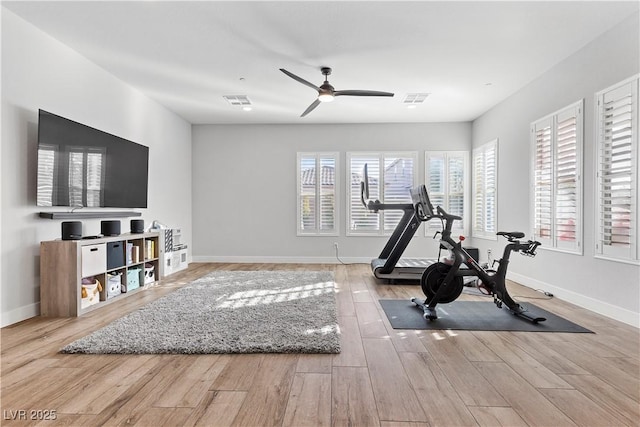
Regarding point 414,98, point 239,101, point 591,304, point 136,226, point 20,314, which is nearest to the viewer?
point 20,314

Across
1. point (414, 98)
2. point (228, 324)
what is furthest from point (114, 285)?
point (414, 98)

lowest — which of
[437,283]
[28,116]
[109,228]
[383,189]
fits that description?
[437,283]

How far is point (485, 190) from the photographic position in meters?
5.64

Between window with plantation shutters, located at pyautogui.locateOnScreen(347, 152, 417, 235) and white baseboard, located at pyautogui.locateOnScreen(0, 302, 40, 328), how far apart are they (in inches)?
183

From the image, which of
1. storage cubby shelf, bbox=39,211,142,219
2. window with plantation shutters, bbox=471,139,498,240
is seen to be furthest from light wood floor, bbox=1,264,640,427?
window with plantation shutters, bbox=471,139,498,240

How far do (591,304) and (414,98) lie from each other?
3.44 m

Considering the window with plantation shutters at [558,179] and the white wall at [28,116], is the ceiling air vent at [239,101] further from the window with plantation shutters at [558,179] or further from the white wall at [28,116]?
the window with plantation shutters at [558,179]

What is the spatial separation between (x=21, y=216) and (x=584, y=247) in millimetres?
5505

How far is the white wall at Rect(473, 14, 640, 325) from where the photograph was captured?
9.52ft

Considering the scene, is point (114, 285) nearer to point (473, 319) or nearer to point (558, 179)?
point (473, 319)

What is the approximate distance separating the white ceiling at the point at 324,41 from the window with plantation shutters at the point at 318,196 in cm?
163

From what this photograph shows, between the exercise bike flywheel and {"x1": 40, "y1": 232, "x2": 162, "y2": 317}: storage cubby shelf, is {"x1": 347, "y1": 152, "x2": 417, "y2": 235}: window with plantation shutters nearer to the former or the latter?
the exercise bike flywheel

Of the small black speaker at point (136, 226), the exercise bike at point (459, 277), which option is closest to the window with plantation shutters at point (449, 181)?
the exercise bike at point (459, 277)

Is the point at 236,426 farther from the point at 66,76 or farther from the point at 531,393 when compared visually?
the point at 66,76
